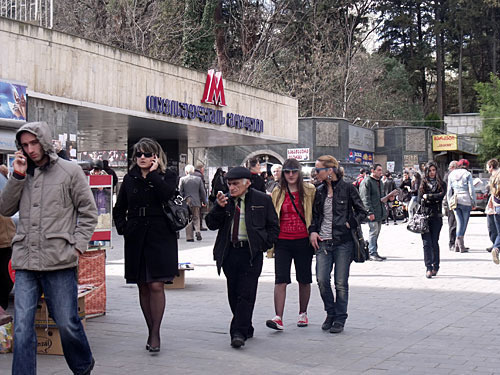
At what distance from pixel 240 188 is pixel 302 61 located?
40024 millimetres

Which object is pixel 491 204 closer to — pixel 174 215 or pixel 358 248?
pixel 358 248

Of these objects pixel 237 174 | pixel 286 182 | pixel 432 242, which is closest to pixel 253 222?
pixel 237 174

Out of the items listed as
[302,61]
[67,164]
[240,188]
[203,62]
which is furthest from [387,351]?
[302,61]

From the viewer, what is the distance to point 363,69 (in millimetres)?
49031

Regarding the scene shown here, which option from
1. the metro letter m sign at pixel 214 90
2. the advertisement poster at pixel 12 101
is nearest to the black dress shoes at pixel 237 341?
the advertisement poster at pixel 12 101

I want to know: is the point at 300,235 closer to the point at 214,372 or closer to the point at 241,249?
the point at 241,249

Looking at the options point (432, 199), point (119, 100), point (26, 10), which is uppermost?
point (26, 10)

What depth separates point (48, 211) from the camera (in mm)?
5043

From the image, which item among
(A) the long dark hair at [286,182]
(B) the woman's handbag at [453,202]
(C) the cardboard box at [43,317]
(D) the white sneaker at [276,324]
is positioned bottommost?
(D) the white sneaker at [276,324]

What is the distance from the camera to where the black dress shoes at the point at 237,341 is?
6695mm

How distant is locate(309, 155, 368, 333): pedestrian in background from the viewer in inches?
301

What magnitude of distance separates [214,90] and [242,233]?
18575 mm

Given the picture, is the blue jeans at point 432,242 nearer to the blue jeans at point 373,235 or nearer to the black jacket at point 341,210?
the blue jeans at point 373,235

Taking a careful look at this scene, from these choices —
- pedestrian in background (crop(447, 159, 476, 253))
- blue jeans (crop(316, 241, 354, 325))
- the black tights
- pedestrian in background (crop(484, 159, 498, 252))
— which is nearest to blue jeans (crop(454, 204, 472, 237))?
pedestrian in background (crop(447, 159, 476, 253))
